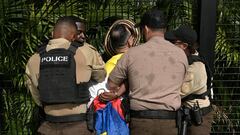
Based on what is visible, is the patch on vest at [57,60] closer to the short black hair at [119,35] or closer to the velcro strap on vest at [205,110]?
the short black hair at [119,35]

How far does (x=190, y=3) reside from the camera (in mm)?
5164

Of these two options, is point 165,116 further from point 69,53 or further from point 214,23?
point 214,23

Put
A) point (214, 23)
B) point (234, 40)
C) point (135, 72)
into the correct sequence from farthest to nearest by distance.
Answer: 1. point (234, 40)
2. point (214, 23)
3. point (135, 72)

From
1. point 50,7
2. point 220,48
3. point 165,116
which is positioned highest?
point 50,7

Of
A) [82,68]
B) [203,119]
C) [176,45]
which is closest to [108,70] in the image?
[82,68]

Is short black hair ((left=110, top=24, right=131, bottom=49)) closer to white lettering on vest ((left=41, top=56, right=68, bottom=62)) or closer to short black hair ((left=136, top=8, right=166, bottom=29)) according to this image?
short black hair ((left=136, top=8, right=166, bottom=29))

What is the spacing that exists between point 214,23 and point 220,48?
1.38 feet

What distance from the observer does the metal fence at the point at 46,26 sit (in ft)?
16.6

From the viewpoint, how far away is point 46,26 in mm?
5070

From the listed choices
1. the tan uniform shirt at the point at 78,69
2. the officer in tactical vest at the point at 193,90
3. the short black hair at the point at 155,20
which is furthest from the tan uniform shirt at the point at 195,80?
the tan uniform shirt at the point at 78,69

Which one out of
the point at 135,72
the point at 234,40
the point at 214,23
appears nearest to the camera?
the point at 135,72

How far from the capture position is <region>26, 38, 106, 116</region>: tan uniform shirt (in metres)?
3.73

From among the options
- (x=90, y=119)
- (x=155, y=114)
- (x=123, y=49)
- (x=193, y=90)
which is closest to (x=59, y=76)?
(x=90, y=119)

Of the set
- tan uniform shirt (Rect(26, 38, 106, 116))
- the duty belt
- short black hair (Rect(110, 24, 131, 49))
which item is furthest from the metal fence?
the duty belt
